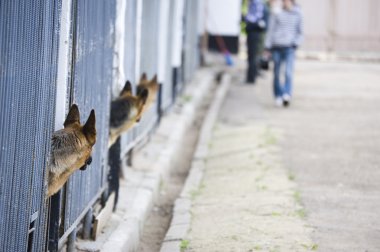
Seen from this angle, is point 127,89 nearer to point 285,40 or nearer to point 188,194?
point 188,194

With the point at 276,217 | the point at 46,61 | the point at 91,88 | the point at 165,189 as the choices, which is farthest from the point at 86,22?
the point at 165,189

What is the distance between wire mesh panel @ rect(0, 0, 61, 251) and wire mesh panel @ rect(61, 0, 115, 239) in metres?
0.66

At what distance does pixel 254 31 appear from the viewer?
707 inches

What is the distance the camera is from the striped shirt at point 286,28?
48.2 feet

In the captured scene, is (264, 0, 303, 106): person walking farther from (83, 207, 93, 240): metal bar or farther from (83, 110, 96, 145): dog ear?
(83, 110, 96, 145): dog ear

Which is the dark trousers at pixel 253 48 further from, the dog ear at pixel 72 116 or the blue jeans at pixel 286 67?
the dog ear at pixel 72 116

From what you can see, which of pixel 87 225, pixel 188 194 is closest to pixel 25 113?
pixel 87 225

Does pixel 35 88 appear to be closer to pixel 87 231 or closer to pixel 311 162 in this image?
pixel 87 231

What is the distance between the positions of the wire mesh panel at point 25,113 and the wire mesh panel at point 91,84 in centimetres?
66

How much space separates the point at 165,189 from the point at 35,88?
484 cm

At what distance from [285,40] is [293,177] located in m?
5.90

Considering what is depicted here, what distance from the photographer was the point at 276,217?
24.4 feet

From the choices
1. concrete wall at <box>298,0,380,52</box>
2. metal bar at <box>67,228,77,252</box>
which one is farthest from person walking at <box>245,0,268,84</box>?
metal bar at <box>67,228,77,252</box>

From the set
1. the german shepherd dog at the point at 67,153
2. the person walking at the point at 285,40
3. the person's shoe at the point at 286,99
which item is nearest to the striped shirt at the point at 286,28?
the person walking at the point at 285,40
